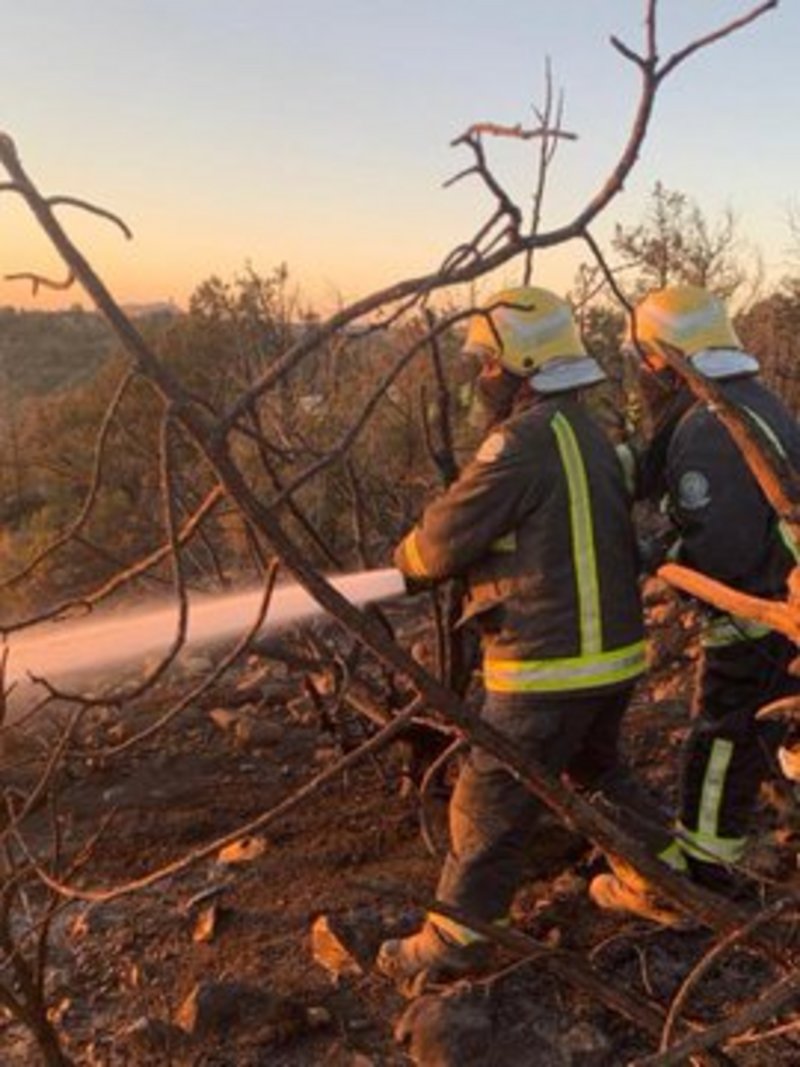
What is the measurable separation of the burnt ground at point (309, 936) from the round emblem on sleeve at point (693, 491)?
1190 mm

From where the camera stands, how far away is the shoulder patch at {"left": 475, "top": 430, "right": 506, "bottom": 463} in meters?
3.16

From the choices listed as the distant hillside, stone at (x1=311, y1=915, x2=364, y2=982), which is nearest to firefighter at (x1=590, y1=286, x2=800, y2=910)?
stone at (x1=311, y1=915, x2=364, y2=982)

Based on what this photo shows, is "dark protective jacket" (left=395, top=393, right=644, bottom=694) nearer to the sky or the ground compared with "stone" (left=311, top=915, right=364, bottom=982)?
nearer to the sky

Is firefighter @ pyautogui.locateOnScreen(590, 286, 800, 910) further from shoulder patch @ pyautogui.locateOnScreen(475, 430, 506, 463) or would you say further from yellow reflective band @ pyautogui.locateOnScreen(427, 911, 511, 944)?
shoulder patch @ pyautogui.locateOnScreen(475, 430, 506, 463)

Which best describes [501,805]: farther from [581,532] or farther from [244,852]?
[244,852]

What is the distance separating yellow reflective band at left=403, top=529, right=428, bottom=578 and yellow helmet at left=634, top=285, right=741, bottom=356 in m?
1.04

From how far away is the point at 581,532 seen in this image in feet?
10.6

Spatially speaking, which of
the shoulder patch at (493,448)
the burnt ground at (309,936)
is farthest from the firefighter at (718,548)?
the shoulder patch at (493,448)

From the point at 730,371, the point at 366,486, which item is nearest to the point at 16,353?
the point at 366,486

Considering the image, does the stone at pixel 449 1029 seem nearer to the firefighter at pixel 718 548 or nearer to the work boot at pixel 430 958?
the work boot at pixel 430 958

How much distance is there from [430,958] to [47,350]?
5262 centimetres

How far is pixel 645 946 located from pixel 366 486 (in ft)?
14.2

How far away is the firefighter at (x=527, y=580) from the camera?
10.5ft

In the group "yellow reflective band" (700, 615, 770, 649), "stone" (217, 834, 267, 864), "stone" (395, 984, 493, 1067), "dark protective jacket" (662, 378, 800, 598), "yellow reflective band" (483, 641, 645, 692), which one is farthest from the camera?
"stone" (217, 834, 267, 864)
